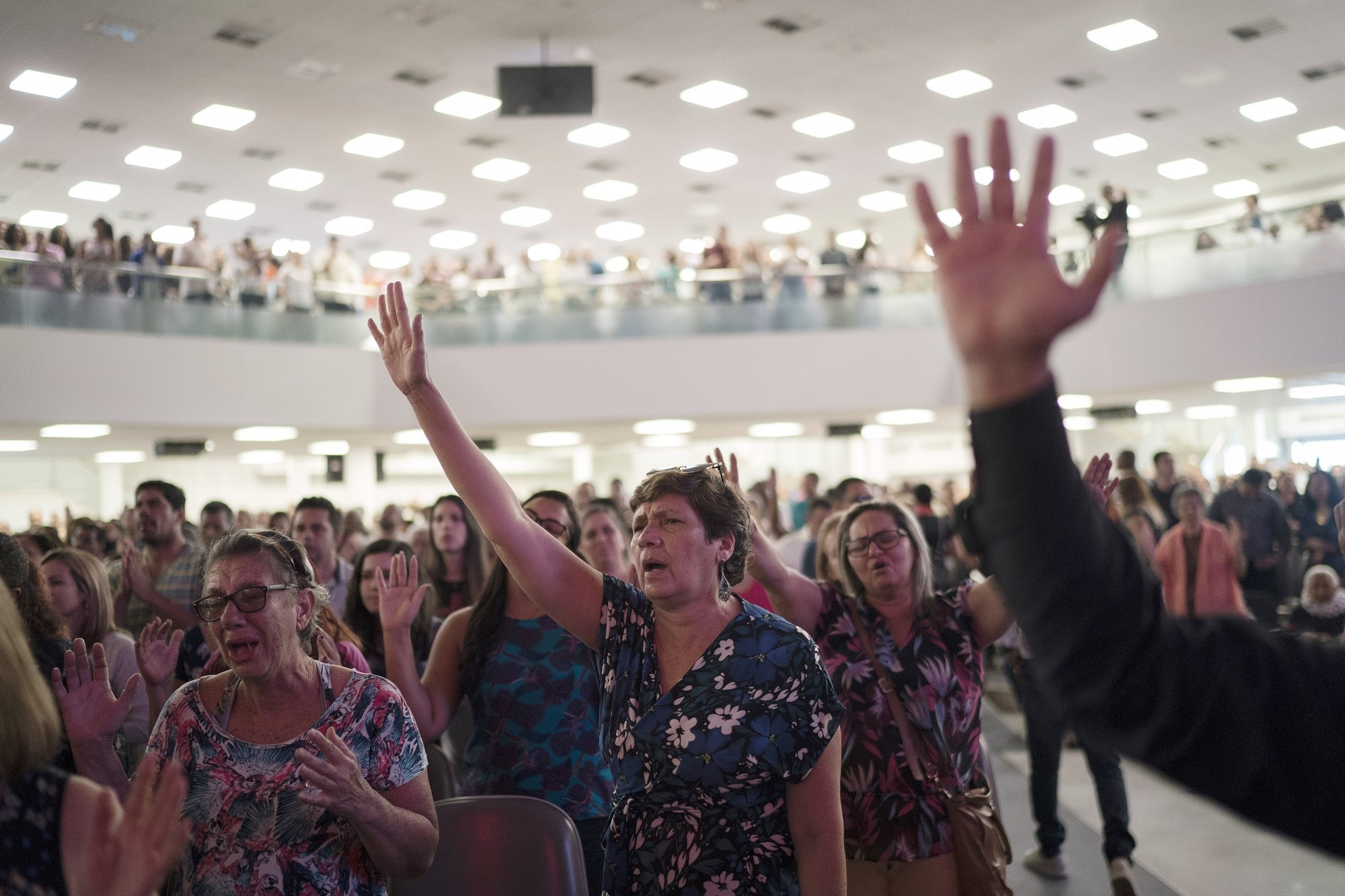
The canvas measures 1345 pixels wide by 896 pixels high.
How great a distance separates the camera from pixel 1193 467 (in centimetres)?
1780

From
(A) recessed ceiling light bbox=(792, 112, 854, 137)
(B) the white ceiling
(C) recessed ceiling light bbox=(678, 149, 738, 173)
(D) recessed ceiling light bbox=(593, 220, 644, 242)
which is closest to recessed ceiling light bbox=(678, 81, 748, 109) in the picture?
(B) the white ceiling

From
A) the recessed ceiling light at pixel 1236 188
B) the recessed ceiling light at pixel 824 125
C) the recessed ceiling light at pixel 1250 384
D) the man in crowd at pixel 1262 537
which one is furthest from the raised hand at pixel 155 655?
the recessed ceiling light at pixel 1236 188

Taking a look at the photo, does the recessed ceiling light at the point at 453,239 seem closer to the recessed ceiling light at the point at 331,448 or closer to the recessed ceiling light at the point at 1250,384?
the recessed ceiling light at the point at 331,448

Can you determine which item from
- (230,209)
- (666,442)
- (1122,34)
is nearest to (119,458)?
(230,209)

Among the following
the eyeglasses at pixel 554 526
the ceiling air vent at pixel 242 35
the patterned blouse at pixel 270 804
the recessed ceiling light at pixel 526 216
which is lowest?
the patterned blouse at pixel 270 804

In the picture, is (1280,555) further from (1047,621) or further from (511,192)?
(511,192)

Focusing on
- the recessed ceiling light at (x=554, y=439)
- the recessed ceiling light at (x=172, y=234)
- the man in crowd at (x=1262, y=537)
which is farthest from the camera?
the recessed ceiling light at (x=172, y=234)

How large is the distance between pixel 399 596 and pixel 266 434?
1416cm

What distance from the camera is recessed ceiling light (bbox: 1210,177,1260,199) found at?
20.7 meters

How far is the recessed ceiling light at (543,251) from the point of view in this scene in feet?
75.7

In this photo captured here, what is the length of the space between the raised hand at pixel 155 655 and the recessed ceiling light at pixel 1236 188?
2134 centimetres

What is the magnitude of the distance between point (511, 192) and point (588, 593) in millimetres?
17668

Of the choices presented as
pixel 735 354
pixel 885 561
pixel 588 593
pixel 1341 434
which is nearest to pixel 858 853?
pixel 885 561

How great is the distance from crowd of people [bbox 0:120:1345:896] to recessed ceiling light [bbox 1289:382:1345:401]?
14655 millimetres
